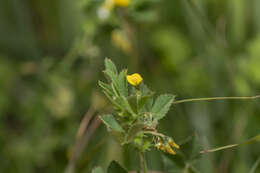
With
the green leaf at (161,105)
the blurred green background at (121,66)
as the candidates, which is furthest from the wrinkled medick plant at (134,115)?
the blurred green background at (121,66)

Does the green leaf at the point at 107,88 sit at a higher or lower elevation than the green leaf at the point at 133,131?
higher

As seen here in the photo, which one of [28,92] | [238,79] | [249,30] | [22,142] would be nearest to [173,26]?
[249,30]

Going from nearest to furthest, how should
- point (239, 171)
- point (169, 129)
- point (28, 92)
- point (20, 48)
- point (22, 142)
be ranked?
point (239, 171), point (169, 129), point (22, 142), point (28, 92), point (20, 48)

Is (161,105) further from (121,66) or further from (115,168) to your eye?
(121,66)

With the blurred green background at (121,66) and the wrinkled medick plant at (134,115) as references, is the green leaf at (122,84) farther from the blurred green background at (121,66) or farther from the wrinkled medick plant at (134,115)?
the blurred green background at (121,66)

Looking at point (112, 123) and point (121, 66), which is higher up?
point (112, 123)

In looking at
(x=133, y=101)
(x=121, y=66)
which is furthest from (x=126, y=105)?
(x=121, y=66)

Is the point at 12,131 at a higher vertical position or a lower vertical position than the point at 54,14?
lower

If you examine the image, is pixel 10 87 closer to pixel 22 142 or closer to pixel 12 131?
pixel 12 131
